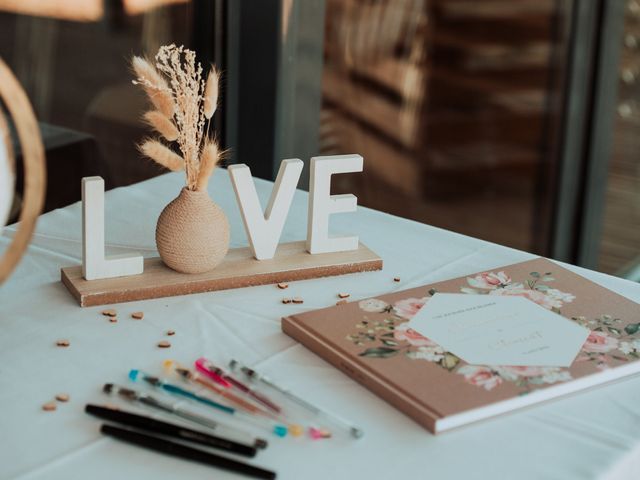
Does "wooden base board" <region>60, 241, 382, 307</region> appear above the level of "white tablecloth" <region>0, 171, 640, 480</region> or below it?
above

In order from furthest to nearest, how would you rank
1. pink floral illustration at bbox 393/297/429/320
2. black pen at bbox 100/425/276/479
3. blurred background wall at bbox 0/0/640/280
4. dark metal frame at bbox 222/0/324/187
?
1. dark metal frame at bbox 222/0/324/187
2. blurred background wall at bbox 0/0/640/280
3. pink floral illustration at bbox 393/297/429/320
4. black pen at bbox 100/425/276/479

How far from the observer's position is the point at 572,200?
268 cm

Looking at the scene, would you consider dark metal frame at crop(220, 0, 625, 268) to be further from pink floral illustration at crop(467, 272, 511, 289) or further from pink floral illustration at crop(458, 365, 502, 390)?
pink floral illustration at crop(458, 365, 502, 390)

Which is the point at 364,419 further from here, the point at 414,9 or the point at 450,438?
the point at 414,9

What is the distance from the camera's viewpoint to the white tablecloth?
0.74 metres

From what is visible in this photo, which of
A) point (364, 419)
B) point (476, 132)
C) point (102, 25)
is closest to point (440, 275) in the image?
point (364, 419)

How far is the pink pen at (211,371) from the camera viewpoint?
854 millimetres

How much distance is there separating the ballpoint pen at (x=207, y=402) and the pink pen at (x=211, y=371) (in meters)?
0.03

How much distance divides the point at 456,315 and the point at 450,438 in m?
0.23

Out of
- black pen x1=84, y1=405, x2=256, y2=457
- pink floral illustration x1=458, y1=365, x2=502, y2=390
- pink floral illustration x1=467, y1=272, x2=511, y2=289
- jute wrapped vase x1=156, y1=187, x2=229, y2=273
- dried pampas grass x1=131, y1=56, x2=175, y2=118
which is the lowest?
black pen x1=84, y1=405, x2=256, y2=457

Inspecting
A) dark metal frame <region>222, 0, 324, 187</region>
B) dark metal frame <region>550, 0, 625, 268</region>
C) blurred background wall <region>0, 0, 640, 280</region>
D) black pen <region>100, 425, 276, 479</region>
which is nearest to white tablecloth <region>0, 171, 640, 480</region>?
black pen <region>100, 425, 276, 479</region>

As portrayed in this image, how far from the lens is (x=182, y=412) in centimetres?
80

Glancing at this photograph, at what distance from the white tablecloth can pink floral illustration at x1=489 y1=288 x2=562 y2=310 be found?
0.10 meters

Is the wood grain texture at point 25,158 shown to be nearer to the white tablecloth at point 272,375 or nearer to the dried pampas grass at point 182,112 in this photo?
the white tablecloth at point 272,375
